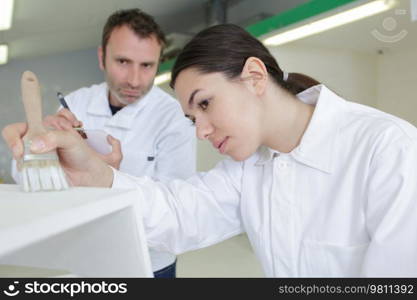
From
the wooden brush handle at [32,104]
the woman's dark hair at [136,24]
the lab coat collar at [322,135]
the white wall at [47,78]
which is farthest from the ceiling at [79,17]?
the wooden brush handle at [32,104]

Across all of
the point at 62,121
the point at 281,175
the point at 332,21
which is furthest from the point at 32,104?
the point at 332,21

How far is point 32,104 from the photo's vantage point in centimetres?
88

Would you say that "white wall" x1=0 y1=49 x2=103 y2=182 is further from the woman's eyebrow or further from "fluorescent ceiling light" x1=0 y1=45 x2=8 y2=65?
the woman's eyebrow

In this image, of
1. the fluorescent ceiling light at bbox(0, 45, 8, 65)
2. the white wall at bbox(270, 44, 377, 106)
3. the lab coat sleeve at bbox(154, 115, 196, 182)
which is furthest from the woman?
the fluorescent ceiling light at bbox(0, 45, 8, 65)

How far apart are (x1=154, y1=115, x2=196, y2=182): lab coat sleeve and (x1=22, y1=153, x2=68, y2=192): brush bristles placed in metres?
0.80

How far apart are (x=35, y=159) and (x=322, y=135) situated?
2.22 ft

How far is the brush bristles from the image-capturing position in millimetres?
712

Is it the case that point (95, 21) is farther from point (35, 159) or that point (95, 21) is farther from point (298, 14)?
point (35, 159)

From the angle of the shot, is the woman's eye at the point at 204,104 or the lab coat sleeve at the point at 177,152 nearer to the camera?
the woman's eye at the point at 204,104

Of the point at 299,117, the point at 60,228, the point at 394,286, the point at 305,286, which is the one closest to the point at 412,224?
the point at 394,286

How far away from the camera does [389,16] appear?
2.56m

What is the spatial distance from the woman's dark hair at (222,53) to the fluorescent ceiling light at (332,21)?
1647mm

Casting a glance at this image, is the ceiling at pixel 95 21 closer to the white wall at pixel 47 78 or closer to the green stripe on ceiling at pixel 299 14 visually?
the white wall at pixel 47 78

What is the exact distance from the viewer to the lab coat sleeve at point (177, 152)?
62.9 inches
